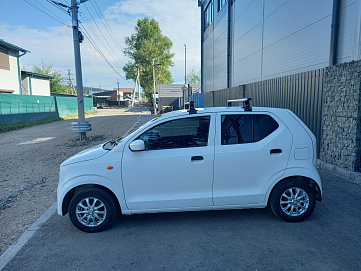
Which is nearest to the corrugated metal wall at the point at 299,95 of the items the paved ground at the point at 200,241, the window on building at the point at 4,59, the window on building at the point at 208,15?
the paved ground at the point at 200,241

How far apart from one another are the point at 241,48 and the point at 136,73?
43.7m

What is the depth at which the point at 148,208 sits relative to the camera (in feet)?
12.1

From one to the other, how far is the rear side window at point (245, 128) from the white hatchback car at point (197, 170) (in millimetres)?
14

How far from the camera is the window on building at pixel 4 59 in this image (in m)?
25.1

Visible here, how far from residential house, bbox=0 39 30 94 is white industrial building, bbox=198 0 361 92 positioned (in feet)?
65.8

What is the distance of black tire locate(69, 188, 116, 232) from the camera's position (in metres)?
3.63

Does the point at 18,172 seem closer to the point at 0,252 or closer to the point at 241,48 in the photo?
the point at 0,252

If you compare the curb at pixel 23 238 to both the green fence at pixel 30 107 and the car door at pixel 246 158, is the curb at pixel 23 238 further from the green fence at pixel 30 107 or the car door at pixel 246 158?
the green fence at pixel 30 107

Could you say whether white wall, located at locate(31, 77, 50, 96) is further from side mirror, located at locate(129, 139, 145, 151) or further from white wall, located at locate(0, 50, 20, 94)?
side mirror, located at locate(129, 139, 145, 151)

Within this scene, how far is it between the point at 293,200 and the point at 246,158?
93 centimetres

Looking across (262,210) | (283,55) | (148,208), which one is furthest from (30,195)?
(283,55)

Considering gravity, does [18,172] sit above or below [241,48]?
below

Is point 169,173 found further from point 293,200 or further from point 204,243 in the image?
point 293,200

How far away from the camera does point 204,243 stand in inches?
132
